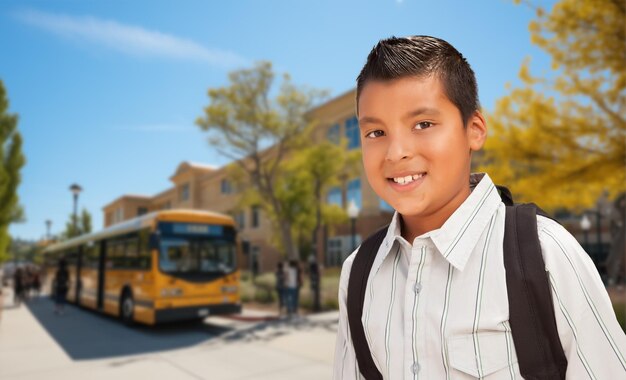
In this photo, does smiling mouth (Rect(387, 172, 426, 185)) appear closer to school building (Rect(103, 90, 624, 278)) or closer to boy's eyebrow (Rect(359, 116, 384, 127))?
boy's eyebrow (Rect(359, 116, 384, 127))

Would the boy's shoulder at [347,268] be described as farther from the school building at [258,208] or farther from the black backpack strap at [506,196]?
the school building at [258,208]

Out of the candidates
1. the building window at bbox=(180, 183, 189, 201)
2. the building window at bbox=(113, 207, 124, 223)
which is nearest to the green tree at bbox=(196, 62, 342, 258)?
the building window at bbox=(180, 183, 189, 201)

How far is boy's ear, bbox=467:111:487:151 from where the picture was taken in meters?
1.42

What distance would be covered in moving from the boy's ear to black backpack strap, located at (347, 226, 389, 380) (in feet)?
1.53

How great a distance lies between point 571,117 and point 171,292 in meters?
10.4

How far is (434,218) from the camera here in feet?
4.73

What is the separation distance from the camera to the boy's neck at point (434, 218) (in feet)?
4.65

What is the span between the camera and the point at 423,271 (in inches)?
54.2

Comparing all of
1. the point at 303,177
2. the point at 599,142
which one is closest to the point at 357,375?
the point at 599,142

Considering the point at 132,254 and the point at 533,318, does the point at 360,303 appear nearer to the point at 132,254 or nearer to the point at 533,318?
the point at 533,318

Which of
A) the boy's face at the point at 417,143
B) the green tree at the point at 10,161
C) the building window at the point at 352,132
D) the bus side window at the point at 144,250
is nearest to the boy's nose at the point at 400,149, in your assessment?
the boy's face at the point at 417,143

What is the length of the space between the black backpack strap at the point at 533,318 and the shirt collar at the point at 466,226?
5.6 inches

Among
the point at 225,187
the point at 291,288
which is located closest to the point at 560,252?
the point at 291,288

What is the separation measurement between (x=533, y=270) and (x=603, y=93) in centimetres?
1168
